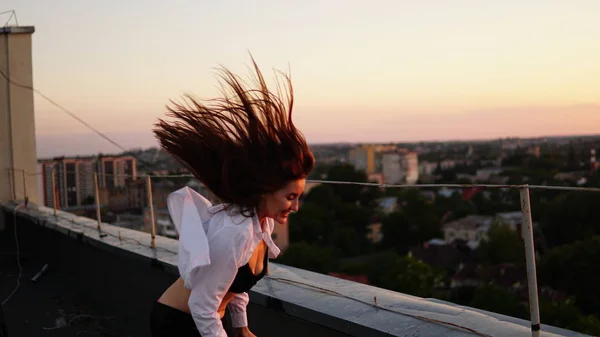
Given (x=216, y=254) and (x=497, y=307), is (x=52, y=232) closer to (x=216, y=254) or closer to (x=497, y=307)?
(x=216, y=254)

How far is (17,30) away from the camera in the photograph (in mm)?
7605

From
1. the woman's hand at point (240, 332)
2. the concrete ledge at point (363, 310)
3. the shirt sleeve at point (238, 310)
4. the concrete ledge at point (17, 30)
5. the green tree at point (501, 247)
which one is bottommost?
the green tree at point (501, 247)

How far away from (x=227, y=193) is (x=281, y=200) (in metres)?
0.15

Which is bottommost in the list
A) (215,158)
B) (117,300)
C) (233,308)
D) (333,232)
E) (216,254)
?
(333,232)

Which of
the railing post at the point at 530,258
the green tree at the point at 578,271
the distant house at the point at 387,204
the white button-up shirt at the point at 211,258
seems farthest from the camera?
the distant house at the point at 387,204

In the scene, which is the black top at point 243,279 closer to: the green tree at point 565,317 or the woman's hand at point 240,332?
the woman's hand at point 240,332

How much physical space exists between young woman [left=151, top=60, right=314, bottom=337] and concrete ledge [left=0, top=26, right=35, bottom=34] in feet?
22.2

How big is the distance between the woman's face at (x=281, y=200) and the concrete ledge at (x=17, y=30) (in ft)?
23.0

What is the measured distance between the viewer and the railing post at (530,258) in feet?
6.23

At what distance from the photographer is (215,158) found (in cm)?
173

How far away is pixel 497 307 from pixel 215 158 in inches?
1916

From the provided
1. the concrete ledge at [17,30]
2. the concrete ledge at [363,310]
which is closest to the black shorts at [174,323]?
the concrete ledge at [363,310]

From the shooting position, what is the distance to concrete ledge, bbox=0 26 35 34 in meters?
7.54

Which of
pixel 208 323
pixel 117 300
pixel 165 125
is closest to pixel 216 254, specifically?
pixel 208 323
